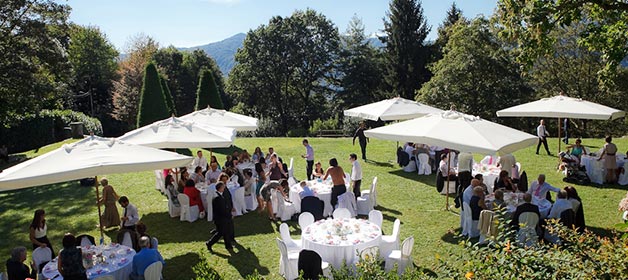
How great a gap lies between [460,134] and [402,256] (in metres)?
3.38

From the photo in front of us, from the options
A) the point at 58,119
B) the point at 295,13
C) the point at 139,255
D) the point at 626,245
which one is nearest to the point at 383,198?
the point at 139,255

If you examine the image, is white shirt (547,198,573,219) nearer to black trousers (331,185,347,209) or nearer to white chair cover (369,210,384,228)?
white chair cover (369,210,384,228)

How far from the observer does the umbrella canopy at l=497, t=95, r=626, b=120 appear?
47.8ft

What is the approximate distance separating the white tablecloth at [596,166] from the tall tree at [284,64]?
32748mm

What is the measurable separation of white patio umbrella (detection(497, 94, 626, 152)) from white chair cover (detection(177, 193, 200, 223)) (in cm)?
1253

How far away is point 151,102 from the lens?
2270 centimetres

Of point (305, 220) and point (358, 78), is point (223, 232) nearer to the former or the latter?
point (305, 220)

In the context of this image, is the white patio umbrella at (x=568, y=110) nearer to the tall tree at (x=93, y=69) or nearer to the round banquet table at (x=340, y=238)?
the round banquet table at (x=340, y=238)

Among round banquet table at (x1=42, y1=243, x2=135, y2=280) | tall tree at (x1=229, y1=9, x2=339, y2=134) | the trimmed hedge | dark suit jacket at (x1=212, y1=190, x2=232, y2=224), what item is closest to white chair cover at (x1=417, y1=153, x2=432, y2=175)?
dark suit jacket at (x1=212, y1=190, x2=232, y2=224)

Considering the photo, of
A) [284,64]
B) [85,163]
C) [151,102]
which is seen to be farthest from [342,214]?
[284,64]

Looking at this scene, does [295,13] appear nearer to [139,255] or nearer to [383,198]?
[383,198]

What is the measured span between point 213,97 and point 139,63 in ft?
93.6

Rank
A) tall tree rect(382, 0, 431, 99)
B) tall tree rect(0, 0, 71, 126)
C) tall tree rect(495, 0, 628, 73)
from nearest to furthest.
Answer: tall tree rect(495, 0, 628, 73), tall tree rect(0, 0, 71, 126), tall tree rect(382, 0, 431, 99)

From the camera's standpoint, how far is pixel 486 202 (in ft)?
31.0
